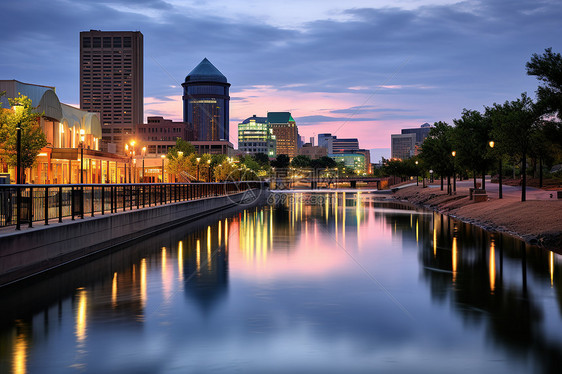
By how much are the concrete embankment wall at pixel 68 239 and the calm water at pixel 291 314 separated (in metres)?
0.86

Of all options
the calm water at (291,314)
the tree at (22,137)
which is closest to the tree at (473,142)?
the calm water at (291,314)

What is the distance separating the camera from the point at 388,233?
27656 mm

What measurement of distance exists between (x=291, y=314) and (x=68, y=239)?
9.58 meters

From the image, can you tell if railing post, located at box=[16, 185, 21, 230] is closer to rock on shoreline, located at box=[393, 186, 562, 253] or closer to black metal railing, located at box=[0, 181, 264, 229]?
black metal railing, located at box=[0, 181, 264, 229]

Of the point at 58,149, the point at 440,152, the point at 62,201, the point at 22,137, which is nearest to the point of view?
the point at 62,201

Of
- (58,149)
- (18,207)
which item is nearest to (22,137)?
(58,149)

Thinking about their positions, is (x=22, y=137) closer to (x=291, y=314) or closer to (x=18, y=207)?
(x=18, y=207)

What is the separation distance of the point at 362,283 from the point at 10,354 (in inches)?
314

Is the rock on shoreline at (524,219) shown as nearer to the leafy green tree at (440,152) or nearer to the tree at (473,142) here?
the tree at (473,142)

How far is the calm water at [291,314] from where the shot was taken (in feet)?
25.4

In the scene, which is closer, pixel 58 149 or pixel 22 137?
pixel 22 137

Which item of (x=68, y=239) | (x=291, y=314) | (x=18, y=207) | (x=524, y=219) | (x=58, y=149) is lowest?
(x=291, y=314)

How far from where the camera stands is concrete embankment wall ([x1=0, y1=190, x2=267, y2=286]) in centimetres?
1395

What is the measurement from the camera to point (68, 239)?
1770cm
